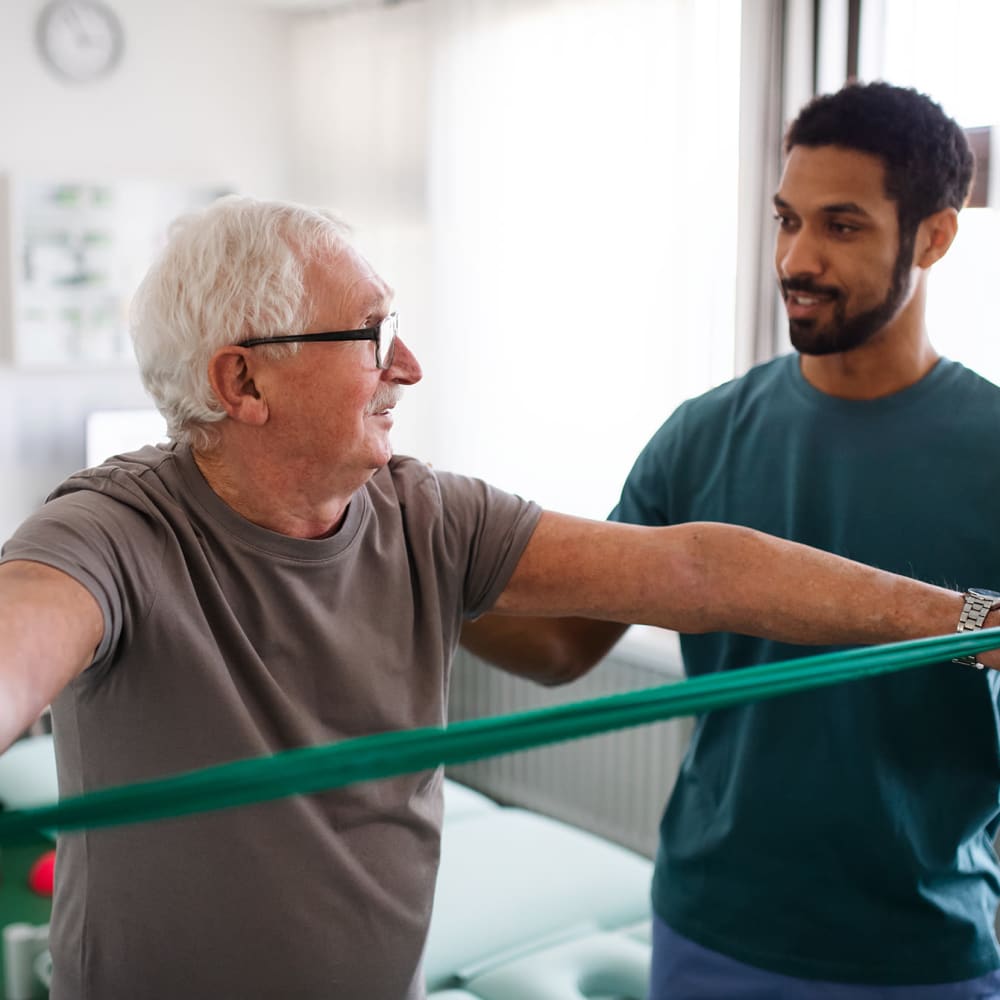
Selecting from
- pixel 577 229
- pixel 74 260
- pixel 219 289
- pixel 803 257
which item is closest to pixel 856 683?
pixel 803 257

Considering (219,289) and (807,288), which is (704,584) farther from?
(219,289)

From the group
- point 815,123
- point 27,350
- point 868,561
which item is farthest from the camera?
point 27,350

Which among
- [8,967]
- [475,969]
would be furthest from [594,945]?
[8,967]

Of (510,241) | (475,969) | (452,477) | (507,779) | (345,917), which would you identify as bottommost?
(507,779)

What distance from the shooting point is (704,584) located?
1.42m

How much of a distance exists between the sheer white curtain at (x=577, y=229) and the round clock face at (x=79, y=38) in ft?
3.97

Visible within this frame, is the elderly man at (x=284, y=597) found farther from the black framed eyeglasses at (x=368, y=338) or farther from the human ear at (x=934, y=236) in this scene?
the human ear at (x=934, y=236)

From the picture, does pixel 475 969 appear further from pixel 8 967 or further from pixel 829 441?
pixel 829 441

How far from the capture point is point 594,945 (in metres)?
2.74

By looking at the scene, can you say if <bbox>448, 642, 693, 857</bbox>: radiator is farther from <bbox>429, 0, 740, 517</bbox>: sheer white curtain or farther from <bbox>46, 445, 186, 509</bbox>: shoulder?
<bbox>46, 445, 186, 509</bbox>: shoulder

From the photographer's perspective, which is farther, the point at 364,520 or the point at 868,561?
the point at 868,561

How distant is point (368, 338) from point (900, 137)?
0.80 metres

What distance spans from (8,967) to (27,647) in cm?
189

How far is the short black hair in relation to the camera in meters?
1.66
